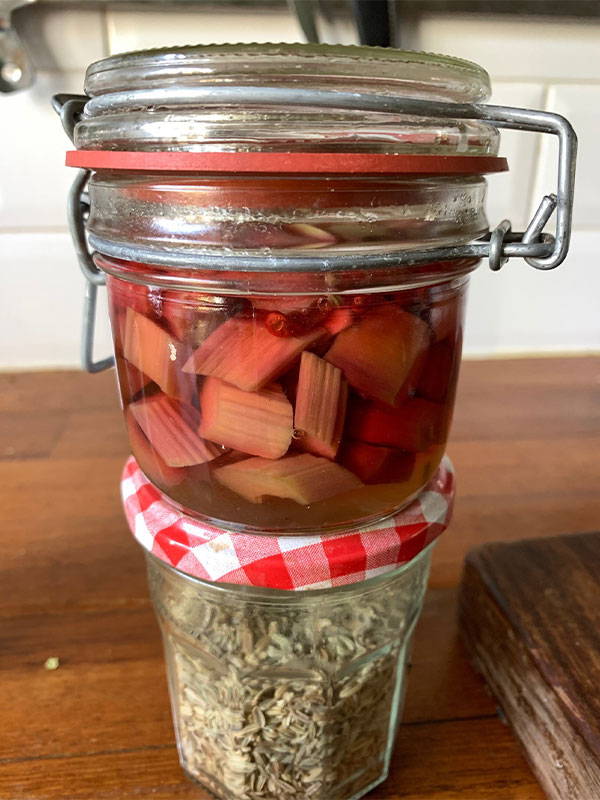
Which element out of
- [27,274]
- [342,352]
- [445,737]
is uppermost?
[342,352]

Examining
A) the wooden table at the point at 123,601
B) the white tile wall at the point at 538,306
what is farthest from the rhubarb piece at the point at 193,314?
the white tile wall at the point at 538,306

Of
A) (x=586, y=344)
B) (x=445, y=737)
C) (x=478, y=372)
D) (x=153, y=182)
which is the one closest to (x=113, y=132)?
(x=153, y=182)

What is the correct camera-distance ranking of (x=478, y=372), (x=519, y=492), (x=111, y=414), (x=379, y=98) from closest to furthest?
(x=379, y=98) → (x=519, y=492) → (x=111, y=414) → (x=478, y=372)

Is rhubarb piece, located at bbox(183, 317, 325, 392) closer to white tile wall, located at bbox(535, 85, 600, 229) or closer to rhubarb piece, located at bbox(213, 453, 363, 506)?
rhubarb piece, located at bbox(213, 453, 363, 506)

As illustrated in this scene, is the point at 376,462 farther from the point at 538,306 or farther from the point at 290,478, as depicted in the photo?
the point at 538,306

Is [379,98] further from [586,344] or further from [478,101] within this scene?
[586,344]

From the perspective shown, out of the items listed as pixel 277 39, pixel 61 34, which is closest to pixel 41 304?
pixel 61 34

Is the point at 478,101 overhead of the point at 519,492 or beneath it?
overhead
